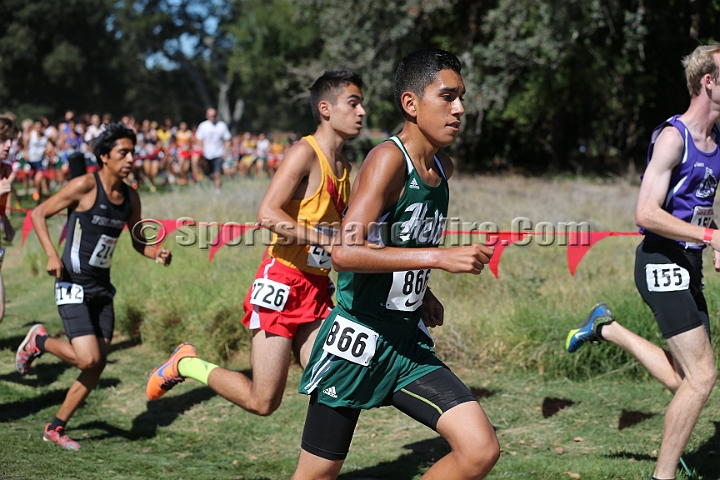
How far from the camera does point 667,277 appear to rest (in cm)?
410

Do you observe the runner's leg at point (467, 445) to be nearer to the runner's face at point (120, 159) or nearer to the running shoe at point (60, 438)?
the running shoe at point (60, 438)

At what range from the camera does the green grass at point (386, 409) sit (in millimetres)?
4902

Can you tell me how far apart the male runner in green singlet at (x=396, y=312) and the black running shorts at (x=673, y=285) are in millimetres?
1533

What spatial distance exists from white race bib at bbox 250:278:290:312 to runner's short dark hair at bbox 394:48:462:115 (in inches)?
61.7

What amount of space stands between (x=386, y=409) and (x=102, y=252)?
Result: 8.24ft

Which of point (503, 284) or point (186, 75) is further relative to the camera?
point (186, 75)

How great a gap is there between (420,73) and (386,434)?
3.20 metres

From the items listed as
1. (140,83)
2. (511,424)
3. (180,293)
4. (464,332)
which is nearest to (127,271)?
(180,293)

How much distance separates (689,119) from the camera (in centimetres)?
407

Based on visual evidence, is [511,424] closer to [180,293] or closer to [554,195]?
[180,293]

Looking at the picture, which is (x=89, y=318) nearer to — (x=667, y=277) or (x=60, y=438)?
(x=60, y=438)

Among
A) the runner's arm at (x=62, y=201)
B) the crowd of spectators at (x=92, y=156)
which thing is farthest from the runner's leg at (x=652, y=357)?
the crowd of spectators at (x=92, y=156)

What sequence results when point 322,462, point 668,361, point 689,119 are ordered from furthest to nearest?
point 668,361
point 689,119
point 322,462

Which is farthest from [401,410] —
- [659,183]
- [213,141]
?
[213,141]
